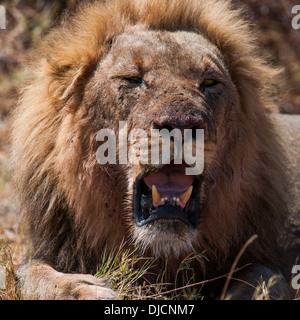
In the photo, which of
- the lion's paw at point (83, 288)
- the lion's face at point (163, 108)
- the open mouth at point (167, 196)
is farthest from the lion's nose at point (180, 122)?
the lion's paw at point (83, 288)

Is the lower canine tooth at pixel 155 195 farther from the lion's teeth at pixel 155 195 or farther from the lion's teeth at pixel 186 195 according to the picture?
the lion's teeth at pixel 186 195

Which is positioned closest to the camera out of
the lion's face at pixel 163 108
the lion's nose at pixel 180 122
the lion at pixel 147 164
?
the lion's nose at pixel 180 122

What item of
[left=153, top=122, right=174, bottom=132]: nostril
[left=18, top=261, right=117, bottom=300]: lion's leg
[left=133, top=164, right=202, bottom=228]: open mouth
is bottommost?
[left=18, top=261, right=117, bottom=300]: lion's leg

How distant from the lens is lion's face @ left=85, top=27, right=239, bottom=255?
3459 millimetres

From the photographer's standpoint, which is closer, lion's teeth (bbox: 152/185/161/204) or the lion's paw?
the lion's paw

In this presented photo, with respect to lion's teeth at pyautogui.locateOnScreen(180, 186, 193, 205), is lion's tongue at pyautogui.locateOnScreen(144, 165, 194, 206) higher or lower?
higher

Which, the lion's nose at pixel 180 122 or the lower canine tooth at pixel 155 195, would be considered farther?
the lower canine tooth at pixel 155 195

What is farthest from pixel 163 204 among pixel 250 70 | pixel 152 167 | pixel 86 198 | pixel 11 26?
pixel 11 26

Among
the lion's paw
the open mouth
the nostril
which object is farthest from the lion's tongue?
the lion's paw

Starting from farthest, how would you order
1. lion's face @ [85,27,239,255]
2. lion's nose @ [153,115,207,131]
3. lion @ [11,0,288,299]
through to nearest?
1. lion @ [11,0,288,299]
2. lion's face @ [85,27,239,255]
3. lion's nose @ [153,115,207,131]

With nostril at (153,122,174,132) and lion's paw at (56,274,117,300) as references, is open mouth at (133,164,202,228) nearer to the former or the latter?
nostril at (153,122,174,132)

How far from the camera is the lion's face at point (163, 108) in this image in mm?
3459

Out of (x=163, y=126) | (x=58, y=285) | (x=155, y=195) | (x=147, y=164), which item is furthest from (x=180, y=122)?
(x=58, y=285)
